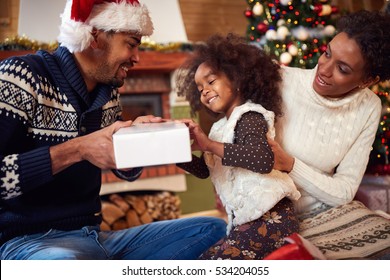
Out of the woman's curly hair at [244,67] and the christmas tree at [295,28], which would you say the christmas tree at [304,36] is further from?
the woman's curly hair at [244,67]

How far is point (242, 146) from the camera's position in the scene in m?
1.03

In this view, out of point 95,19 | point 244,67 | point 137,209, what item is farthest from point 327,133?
point 137,209

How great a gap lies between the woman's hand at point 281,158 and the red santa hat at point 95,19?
17.9 inches

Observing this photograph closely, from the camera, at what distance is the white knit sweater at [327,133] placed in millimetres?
1257

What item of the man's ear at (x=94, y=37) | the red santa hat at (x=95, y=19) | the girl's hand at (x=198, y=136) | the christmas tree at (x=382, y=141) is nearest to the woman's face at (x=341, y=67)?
the girl's hand at (x=198, y=136)

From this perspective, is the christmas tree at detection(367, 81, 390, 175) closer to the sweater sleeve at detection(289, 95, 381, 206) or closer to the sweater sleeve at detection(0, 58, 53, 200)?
the sweater sleeve at detection(289, 95, 381, 206)

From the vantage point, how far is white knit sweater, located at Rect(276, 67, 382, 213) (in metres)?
1.26

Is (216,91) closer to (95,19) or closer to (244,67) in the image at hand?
(244,67)

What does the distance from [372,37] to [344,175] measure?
14.7 inches

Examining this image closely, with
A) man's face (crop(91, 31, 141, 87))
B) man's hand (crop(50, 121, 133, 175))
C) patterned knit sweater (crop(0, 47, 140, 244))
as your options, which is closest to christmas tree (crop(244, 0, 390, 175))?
man's face (crop(91, 31, 141, 87))

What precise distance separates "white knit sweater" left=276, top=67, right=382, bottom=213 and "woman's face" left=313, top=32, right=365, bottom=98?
0.16 ft

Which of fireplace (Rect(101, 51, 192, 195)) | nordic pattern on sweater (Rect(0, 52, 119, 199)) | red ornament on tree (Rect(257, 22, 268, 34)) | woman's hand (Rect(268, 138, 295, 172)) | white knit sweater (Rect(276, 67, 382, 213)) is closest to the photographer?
nordic pattern on sweater (Rect(0, 52, 119, 199))
